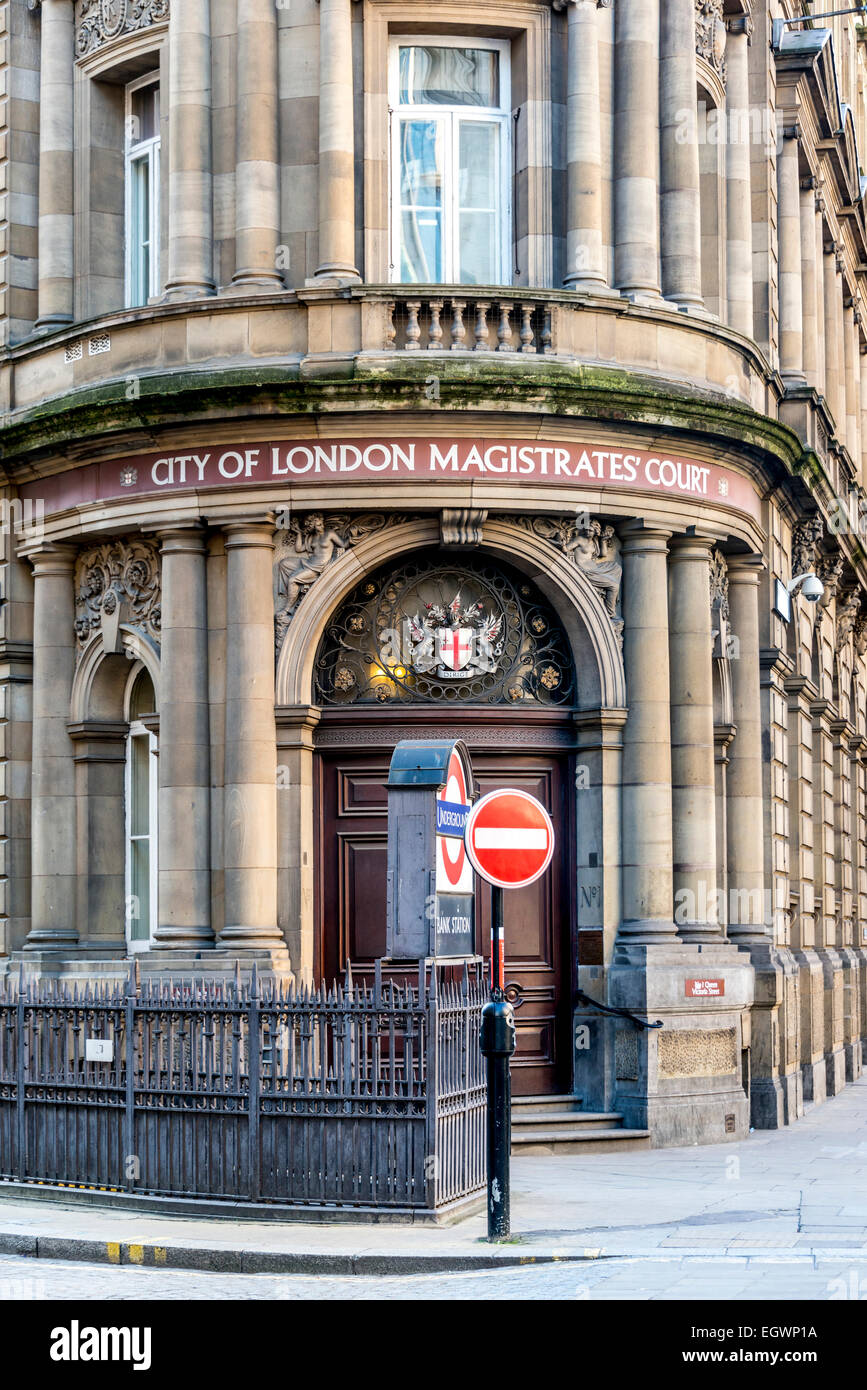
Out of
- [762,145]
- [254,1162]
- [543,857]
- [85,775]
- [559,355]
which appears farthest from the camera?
[762,145]

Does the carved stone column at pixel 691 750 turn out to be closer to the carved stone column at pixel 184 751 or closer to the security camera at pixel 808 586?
→ the carved stone column at pixel 184 751

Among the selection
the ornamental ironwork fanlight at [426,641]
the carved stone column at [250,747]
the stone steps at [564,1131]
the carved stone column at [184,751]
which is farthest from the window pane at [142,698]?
the stone steps at [564,1131]

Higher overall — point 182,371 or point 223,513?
point 182,371

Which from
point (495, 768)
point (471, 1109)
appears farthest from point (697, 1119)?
point (471, 1109)

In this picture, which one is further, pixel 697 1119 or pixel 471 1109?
pixel 697 1119

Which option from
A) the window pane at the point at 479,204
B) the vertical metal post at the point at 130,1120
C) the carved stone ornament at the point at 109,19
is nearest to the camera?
the vertical metal post at the point at 130,1120

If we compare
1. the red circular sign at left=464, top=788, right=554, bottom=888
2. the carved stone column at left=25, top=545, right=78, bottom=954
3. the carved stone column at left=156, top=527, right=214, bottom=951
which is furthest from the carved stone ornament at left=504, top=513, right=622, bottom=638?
the red circular sign at left=464, top=788, right=554, bottom=888

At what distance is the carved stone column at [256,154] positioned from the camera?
19.4 metres

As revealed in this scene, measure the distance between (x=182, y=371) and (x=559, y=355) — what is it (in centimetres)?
347

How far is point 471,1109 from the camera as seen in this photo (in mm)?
14367

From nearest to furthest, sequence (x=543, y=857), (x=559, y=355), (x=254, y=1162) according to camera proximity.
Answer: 1. (x=543, y=857)
2. (x=254, y=1162)
3. (x=559, y=355)

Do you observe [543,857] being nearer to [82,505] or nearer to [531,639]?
[531,639]

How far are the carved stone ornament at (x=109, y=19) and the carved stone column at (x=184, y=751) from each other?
5357 millimetres

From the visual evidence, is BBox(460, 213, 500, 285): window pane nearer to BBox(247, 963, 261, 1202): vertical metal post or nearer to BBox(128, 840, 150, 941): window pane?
BBox(128, 840, 150, 941): window pane
